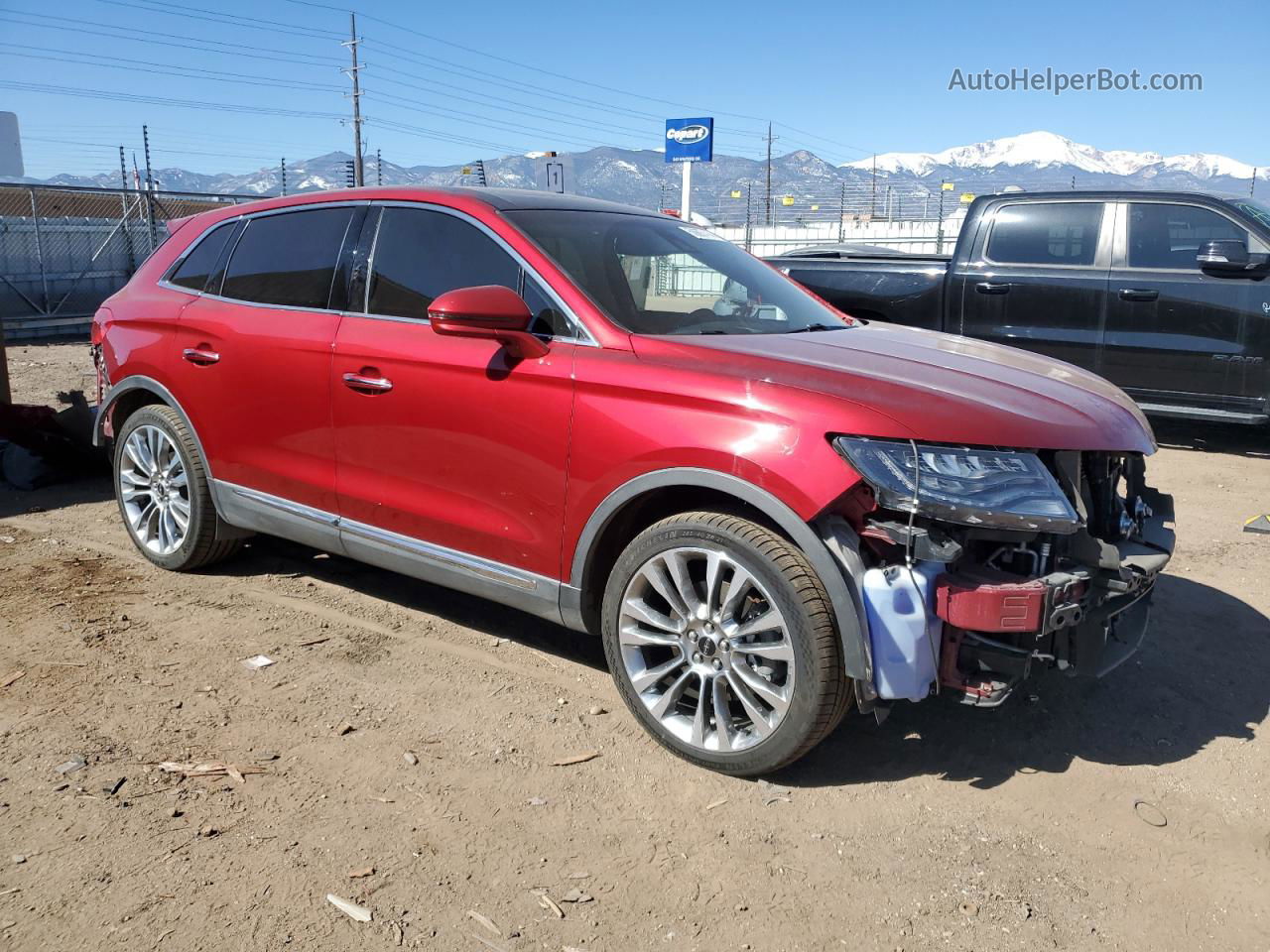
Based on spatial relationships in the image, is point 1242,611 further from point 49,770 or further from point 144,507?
point 144,507

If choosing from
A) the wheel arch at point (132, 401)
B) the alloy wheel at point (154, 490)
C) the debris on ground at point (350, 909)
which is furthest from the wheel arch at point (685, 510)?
the alloy wheel at point (154, 490)

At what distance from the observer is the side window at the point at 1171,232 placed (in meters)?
7.51

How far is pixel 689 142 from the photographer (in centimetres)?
2019

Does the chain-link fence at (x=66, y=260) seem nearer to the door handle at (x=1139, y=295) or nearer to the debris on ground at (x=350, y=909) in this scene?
the door handle at (x=1139, y=295)

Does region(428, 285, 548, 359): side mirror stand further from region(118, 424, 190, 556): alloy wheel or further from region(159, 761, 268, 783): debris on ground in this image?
region(118, 424, 190, 556): alloy wheel

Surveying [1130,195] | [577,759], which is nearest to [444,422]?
[577,759]

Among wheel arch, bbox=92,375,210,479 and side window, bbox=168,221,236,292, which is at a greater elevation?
side window, bbox=168,221,236,292

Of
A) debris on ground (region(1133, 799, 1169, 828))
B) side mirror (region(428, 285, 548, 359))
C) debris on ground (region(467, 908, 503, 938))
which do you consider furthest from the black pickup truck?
debris on ground (region(467, 908, 503, 938))

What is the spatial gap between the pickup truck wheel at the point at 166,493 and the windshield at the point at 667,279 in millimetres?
2067

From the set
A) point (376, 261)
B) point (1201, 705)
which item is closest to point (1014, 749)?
point (1201, 705)

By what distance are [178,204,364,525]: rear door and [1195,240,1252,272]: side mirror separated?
20.0ft

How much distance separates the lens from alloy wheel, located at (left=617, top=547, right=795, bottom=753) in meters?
2.97

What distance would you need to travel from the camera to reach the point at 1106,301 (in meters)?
7.74

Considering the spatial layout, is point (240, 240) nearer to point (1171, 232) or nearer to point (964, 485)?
point (964, 485)
